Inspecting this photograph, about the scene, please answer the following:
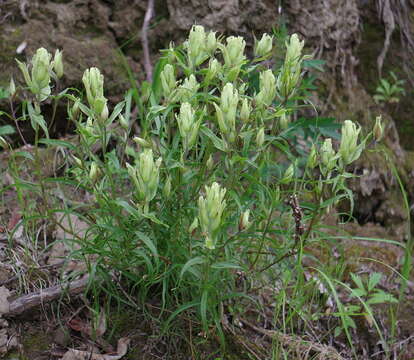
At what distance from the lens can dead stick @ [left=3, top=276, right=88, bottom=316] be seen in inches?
72.5

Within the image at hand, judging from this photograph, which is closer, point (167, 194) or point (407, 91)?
point (167, 194)

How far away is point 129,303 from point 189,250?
0.36 meters

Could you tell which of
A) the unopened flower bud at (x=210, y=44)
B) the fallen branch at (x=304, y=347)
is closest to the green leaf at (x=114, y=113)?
the unopened flower bud at (x=210, y=44)

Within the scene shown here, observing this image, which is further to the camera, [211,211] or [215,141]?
[215,141]

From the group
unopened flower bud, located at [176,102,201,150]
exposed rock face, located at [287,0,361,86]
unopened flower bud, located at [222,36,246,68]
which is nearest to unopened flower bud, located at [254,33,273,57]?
unopened flower bud, located at [222,36,246,68]

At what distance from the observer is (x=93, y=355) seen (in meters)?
1.81

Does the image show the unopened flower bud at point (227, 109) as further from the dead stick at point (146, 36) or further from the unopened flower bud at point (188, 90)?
the dead stick at point (146, 36)

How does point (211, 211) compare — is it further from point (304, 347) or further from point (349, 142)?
point (304, 347)

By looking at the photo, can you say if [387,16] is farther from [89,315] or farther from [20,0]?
[89,315]

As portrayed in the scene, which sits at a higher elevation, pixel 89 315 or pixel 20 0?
pixel 20 0

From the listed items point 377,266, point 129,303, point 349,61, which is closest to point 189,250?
point 129,303

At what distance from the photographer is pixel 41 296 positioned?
1866mm

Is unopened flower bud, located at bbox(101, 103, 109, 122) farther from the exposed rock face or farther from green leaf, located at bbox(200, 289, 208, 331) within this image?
the exposed rock face

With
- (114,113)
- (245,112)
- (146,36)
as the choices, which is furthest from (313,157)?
(146,36)
